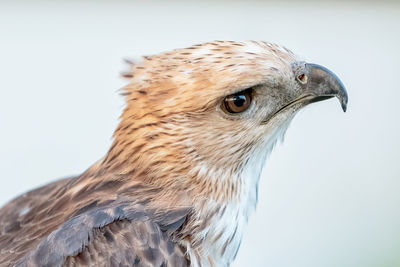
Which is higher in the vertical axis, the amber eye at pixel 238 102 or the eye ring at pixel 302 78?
the eye ring at pixel 302 78

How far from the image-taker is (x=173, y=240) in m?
3.90

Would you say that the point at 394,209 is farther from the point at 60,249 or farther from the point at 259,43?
the point at 60,249

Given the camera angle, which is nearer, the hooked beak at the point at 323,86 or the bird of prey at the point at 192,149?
the bird of prey at the point at 192,149

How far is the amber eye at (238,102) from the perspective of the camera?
3941 millimetres

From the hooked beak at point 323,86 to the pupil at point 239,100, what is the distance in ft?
1.19

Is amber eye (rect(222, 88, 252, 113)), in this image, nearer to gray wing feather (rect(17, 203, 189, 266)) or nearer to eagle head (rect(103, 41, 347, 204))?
eagle head (rect(103, 41, 347, 204))

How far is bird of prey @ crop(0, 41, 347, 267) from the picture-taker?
390 centimetres

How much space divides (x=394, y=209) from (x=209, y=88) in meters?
4.32

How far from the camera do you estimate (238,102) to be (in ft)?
13.0

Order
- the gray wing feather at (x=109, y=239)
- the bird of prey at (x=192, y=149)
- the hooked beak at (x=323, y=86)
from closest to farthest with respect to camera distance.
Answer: the gray wing feather at (x=109, y=239)
the bird of prey at (x=192, y=149)
the hooked beak at (x=323, y=86)

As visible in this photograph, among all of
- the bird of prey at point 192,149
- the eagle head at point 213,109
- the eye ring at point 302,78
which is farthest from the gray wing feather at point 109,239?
the eye ring at point 302,78

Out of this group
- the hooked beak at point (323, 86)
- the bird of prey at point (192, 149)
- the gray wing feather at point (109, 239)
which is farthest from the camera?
the hooked beak at point (323, 86)

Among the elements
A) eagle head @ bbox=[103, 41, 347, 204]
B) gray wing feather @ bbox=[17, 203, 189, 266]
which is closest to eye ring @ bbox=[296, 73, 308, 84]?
eagle head @ bbox=[103, 41, 347, 204]

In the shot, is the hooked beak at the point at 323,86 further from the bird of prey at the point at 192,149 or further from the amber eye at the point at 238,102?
the amber eye at the point at 238,102
